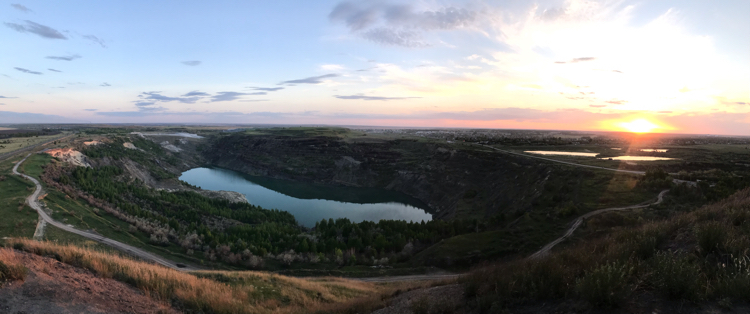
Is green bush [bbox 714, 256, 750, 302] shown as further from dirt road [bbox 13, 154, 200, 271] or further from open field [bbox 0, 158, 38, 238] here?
open field [bbox 0, 158, 38, 238]

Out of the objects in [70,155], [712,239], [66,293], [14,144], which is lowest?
[66,293]

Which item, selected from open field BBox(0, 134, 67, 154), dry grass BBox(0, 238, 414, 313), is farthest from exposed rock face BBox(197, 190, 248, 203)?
dry grass BBox(0, 238, 414, 313)

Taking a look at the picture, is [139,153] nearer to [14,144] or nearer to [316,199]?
[14,144]

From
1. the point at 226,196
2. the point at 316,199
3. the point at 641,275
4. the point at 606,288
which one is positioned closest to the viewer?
the point at 606,288

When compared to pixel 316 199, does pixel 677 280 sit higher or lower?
higher

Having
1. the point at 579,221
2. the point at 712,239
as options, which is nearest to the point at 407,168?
the point at 579,221

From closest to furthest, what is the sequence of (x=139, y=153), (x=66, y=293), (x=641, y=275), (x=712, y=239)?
(x=641, y=275)
(x=712, y=239)
(x=66, y=293)
(x=139, y=153)

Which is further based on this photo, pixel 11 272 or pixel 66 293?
pixel 66 293
